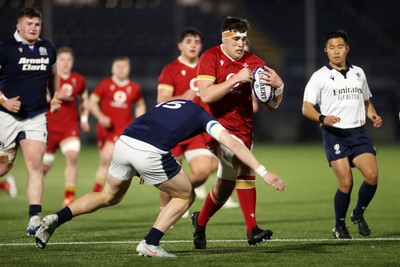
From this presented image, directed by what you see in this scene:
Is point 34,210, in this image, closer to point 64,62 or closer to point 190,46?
point 190,46

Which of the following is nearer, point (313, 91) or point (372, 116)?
point (313, 91)

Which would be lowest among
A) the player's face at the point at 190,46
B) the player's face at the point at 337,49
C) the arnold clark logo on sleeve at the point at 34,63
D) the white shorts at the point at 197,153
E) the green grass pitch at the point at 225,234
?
the green grass pitch at the point at 225,234

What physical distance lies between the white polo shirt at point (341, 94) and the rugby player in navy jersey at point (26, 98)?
3.00 m

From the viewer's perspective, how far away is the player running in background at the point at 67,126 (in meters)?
13.2

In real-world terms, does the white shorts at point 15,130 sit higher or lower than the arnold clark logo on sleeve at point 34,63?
lower

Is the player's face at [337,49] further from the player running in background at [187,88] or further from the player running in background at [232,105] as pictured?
the player running in background at [187,88]

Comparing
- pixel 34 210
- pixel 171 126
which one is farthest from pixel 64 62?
pixel 171 126

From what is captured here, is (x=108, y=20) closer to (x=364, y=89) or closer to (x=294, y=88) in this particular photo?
(x=294, y=88)

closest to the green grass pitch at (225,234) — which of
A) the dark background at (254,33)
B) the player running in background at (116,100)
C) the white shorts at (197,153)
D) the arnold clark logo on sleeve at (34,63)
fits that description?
the white shorts at (197,153)

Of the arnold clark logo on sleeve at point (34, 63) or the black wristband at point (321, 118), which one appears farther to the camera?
the arnold clark logo on sleeve at point (34, 63)

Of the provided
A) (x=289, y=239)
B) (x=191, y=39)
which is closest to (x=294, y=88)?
(x=191, y=39)

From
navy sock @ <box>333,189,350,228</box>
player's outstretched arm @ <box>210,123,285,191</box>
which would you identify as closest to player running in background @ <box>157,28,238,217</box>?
navy sock @ <box>333,189,350,228</box>

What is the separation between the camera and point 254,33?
127 ft

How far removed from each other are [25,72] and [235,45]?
259cm
